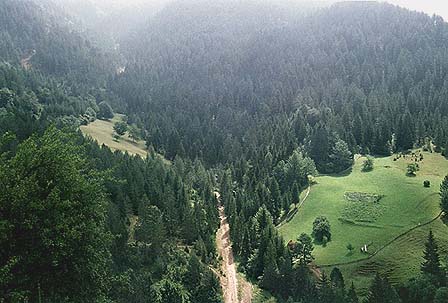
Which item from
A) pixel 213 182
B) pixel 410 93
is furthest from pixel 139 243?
pixel 410 93

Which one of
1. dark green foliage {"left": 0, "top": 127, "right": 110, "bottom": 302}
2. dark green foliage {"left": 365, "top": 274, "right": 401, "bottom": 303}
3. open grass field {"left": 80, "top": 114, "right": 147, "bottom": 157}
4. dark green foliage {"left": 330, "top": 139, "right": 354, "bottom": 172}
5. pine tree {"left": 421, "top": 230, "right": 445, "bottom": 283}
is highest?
open grass field {"left": 80, "top": 114, "right": 147, "bottom": 157}

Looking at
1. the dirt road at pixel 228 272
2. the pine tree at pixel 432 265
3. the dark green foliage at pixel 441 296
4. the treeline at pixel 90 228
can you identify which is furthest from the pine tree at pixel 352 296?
the treeline at pixel 90 228

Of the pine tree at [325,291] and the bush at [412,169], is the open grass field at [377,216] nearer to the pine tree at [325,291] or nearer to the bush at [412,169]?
the bush at [412,169]

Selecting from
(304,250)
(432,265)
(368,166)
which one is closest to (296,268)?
(304,250)

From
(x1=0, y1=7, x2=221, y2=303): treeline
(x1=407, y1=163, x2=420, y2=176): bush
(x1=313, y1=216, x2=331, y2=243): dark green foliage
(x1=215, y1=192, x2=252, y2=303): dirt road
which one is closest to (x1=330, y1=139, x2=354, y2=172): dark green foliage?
(x1=407, y1=163, x2=420, y2=176): bush

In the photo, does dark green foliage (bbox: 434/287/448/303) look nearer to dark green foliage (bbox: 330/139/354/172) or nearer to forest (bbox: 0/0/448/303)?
forest (bbox: 0/0/448/303)

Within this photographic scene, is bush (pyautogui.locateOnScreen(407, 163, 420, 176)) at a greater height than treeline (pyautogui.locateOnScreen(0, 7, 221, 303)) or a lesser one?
greater

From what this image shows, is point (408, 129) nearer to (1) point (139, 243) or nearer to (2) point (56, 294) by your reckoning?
(1) point (139, 243)

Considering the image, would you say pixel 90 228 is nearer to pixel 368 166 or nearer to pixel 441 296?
pixel 441 296
